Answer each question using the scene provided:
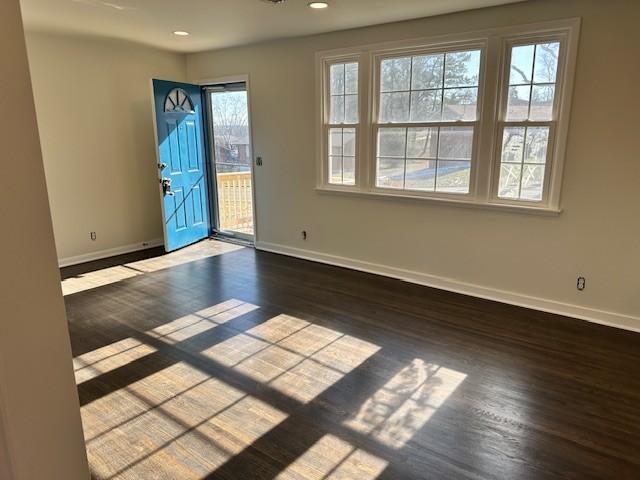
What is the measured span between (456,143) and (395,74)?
0.92 m

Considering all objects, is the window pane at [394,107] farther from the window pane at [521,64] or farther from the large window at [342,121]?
the window pane at [521,64]

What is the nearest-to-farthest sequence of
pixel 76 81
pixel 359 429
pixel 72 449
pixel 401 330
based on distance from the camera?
1. pixel 72 449
2. pixel 359 429
3. pixel 401 330
4. pixel 76 81

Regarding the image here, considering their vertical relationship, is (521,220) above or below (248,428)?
above

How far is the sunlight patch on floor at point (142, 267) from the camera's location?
14.2 ft

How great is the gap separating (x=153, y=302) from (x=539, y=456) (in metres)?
3.17

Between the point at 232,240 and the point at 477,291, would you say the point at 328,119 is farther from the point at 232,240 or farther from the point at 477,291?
the point at 477,291

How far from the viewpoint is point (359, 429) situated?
87.7 inches

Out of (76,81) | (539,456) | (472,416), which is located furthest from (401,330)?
(76,81)

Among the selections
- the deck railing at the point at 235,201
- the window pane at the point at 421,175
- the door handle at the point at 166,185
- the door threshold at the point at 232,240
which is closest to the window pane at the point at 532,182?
the window pane at the point at 421,175

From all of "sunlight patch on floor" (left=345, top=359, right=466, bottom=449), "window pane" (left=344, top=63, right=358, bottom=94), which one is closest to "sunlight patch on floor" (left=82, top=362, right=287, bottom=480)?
"sunlight patch on floor" (left=345, top=359, right=466, bottom=449)

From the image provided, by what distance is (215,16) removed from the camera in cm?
378

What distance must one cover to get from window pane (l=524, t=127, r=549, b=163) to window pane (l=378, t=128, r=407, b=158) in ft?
3.70

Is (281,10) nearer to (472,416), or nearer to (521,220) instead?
(521,220)

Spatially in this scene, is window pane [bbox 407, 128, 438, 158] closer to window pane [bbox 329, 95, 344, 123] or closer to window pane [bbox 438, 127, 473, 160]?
window pane [bbox 438, 127, 473, 160]
